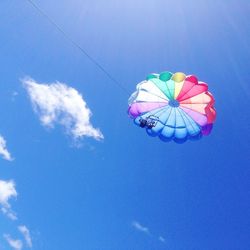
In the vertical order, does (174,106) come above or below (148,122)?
above

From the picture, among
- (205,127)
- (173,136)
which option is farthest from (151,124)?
(205,127)

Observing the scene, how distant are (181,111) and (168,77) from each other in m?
1.90

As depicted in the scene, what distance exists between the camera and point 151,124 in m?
13.5

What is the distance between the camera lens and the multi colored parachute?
13594 millimetres

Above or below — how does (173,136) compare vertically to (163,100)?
below

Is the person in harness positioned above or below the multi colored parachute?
below

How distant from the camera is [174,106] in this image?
14633 mm

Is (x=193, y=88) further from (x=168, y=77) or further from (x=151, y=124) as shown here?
(x=151, y=124)

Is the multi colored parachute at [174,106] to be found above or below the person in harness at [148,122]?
above

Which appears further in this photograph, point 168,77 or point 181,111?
point 181,111

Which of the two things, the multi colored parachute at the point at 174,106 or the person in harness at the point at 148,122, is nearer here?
the person in harness at the point at 148,122

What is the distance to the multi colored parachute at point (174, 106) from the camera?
13594 mm

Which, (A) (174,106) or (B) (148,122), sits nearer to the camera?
(B) (148,122)

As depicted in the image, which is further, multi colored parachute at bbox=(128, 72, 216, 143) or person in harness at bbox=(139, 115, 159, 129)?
multi colored parachute at bbox=(128, 72, 216, 143)
